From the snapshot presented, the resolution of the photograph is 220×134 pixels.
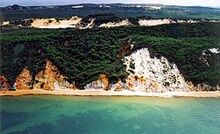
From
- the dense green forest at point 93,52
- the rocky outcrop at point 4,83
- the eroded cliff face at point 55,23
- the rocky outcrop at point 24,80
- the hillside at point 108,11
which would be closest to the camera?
the rocky outcrop at point 4,83

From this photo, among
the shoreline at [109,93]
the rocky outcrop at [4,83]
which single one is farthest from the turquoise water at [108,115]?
the rocky outcrop at [4,83]

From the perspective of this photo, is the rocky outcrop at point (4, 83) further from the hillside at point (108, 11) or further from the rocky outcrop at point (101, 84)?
the hillside at point (108, 11)

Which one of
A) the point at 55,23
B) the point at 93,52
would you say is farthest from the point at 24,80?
the point at 55,23

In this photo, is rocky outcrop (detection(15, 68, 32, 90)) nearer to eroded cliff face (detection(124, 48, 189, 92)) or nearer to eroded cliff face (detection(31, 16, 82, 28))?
eroded cliff face (detection(124, 48, 189, 92))

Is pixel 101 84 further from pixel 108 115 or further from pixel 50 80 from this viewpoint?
pixel 108 115

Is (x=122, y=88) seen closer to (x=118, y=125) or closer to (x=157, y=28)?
(x=118, y=125)

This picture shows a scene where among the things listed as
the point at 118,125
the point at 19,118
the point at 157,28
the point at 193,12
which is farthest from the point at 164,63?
the point at 193,12
